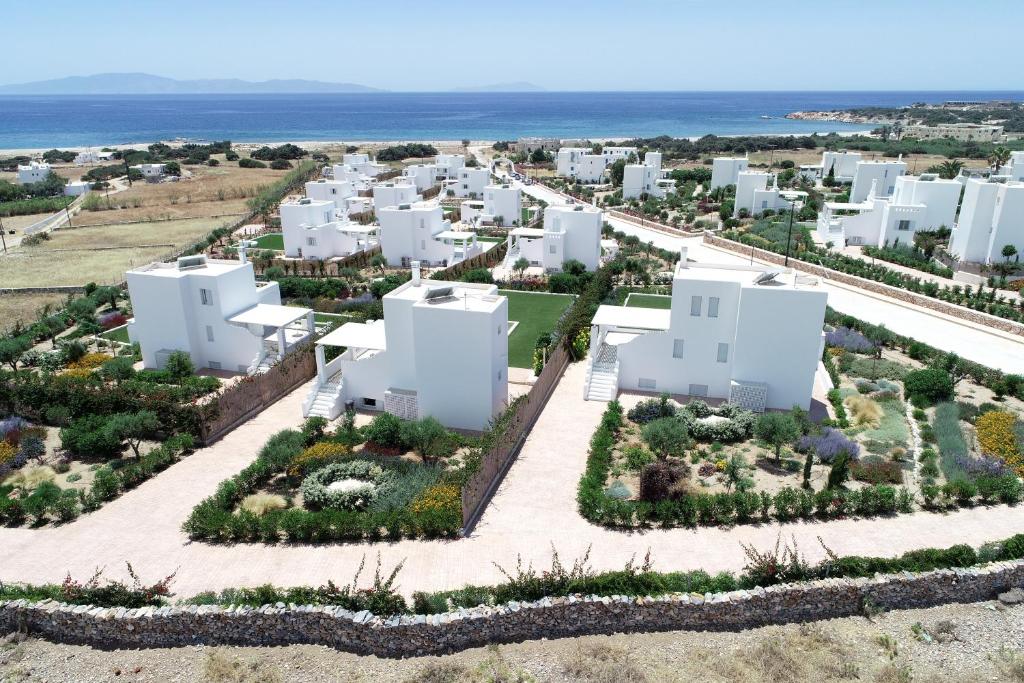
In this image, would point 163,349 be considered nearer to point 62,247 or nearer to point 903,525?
point 903,525

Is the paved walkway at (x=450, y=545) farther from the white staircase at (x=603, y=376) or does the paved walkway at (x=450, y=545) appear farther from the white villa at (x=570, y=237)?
the white villa at (x=570, y=237)

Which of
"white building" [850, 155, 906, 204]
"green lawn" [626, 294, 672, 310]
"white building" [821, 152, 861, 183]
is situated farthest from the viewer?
"white building" [821, 152, 861, 183]

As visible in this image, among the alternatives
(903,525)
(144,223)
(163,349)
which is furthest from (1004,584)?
(144,223)

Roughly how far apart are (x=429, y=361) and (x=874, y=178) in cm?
6185

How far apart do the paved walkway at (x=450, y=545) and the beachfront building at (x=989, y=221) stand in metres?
31.6

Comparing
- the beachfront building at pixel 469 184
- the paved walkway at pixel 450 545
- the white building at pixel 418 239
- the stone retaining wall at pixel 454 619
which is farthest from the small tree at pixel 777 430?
the beachfront building at pixel 469 184

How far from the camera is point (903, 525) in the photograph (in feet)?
55.9

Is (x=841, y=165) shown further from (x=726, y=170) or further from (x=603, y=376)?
(x=603, y=376)

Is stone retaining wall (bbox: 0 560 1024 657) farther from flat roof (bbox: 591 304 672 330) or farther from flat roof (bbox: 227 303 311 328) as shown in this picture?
flat roof (bbox: 227 303 311 328)

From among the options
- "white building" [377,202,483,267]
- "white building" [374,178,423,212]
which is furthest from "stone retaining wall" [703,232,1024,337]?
"white building" [374,178,423,212]

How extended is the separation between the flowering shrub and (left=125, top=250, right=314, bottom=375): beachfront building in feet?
83.5

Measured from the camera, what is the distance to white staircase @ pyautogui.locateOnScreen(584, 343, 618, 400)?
84.0 feet

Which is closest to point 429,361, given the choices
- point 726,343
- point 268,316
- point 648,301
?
point 268,316

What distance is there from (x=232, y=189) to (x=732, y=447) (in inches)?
3315
